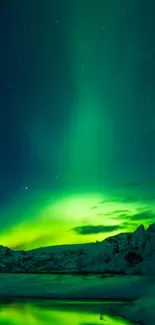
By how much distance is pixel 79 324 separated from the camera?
5334 centimetres

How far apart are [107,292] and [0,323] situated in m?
99.6

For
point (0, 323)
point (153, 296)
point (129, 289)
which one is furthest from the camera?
point (129, 289)

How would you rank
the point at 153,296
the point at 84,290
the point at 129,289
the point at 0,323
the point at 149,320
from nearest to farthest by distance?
the point at 149,320
the point at 0,323
the point at 153,296
the point at 129,289
the point at 84,290

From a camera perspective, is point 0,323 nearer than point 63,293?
Yes

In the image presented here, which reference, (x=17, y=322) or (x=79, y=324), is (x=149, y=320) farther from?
(x=17, y=322)

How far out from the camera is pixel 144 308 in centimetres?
6000

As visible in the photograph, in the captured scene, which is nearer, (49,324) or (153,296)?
(49,324)

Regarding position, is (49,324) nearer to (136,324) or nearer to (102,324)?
(102,324)

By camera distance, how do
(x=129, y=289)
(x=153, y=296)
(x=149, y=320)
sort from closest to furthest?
(x=149, y=320) → (x=153, y=296) → (x=129, y=289)

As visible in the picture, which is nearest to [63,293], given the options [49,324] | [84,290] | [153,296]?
[84,290]

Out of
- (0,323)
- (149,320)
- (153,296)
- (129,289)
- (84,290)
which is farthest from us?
(84,290)

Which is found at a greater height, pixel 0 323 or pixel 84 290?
pixel 84 290

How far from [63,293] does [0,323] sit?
100087 millimetres

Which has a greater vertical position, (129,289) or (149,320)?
(129,289)
